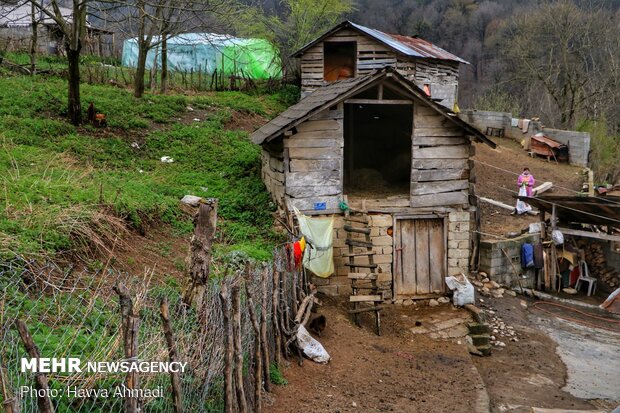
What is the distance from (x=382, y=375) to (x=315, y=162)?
193 inches

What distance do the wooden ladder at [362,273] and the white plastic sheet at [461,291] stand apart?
6.25 feet

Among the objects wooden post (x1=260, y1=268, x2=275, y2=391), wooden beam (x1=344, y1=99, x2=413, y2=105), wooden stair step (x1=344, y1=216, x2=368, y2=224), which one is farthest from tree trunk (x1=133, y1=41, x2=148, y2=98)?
wooden post (x1=260, y1=268, x2=275, y2=391)

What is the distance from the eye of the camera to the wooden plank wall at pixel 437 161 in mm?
11820

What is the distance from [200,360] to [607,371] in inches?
332

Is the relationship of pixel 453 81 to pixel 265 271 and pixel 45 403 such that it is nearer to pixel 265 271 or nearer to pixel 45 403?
pixel 265 271

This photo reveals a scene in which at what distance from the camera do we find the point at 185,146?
16.0 metres

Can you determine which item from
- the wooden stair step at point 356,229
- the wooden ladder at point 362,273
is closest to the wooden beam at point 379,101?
the wooden ladder at point 362,273

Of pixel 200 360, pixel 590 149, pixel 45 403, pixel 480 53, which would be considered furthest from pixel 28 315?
pixel 480 53

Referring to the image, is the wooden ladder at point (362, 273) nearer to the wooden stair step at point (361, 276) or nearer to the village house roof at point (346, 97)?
the wooden stair step at point (361, 276)

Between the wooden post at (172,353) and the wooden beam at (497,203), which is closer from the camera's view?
the wooden post at (172,353)

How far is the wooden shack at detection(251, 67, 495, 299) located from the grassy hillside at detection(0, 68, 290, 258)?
150 centimetres

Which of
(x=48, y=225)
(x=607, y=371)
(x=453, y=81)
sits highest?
(x=453, y=81)

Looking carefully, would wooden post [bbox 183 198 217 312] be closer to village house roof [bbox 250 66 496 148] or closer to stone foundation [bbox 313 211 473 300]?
village house roof [bbox 250 66 496 148]

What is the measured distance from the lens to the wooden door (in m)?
12.2
